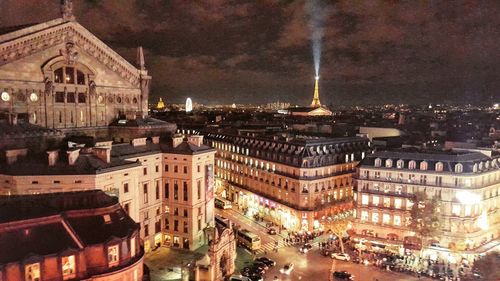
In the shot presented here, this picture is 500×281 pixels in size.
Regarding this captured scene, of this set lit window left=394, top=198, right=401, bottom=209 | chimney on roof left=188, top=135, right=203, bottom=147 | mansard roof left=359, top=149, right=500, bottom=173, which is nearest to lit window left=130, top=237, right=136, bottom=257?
chimney on roof left=188, top=135, right=203, bottom=147

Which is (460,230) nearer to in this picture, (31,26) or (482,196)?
(482,196)

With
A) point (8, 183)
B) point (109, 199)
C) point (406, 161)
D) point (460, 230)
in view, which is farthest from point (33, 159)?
point (460, 230)

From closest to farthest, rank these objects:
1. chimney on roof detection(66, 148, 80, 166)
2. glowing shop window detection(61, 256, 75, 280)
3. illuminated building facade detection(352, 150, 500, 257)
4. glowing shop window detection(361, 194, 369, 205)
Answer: glowing shop window detection(61, 256, 75, 280) → chimney on roof detection(66, 148, 80, 166) → illuminated building facade detection(352, 150, 500, 257) → glowing shop window detection(361, 194, 369, 205)

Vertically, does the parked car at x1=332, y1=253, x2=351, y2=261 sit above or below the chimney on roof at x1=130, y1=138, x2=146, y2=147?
below

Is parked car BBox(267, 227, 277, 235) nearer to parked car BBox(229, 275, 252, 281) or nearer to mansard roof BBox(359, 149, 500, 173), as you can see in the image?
mansard roof BBox(359, 149, 500, 173)

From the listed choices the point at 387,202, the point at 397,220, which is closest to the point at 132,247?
the point at 387,202

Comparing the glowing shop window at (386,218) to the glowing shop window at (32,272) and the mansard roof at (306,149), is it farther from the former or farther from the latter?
the glowing shop window at (32,272)

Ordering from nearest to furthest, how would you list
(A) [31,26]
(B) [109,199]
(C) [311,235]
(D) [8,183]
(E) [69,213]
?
1. (E) [69,213]
2. (B) [109,199]
3. (D) [8,183]
4. (A) [31,26]
5. (C) [311,235]

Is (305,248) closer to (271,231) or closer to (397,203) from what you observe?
(271,231)
